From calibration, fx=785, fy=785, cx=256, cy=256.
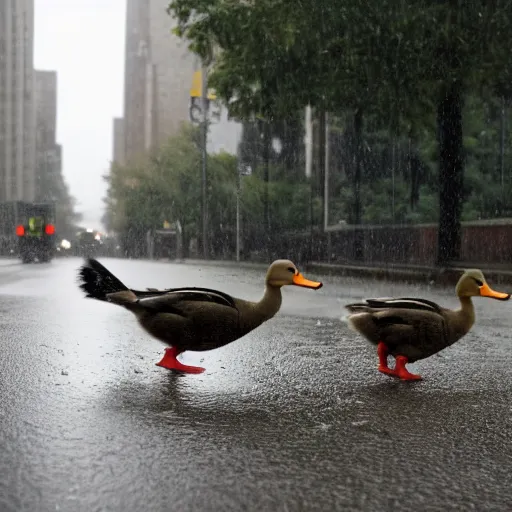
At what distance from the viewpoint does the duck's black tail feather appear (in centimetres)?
458

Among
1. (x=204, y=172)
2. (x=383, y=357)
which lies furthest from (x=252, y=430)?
(x=204, y=172)

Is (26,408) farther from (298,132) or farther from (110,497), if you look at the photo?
(298,132)

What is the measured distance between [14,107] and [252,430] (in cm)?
12886

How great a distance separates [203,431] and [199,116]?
152ft

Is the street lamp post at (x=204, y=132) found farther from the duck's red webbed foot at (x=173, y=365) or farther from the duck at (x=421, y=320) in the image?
the duck at (x=421, y=320)

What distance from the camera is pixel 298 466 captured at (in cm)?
304

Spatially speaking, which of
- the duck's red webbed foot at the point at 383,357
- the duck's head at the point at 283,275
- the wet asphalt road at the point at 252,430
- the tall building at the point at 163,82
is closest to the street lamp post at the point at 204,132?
the wet asphalt road at the point at 252,430

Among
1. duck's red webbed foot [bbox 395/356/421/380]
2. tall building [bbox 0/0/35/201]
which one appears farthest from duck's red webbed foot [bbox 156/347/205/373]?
tall building [bbox 0/0/35/201]

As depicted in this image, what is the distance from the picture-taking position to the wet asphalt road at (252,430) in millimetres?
2705

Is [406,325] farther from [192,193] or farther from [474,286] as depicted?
[192,193]

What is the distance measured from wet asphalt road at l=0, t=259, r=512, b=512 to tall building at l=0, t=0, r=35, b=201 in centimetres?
11677

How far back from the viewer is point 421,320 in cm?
462

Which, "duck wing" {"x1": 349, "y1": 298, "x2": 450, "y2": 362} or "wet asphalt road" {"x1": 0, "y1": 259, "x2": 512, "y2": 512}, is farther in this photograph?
"duck wing" {"x1": 349, "y1": 298, "x2": 450, "y2": 362}

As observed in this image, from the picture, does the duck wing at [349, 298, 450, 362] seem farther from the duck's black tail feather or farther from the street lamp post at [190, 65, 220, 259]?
the street lamp post at [190, 65, 220, 259]
